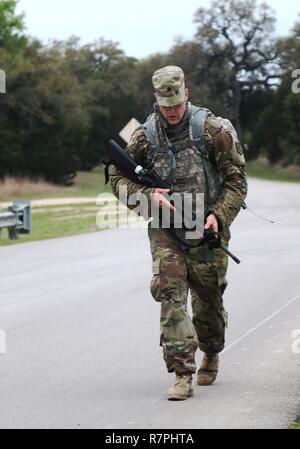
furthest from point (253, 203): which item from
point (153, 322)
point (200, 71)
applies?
point (200, 71)

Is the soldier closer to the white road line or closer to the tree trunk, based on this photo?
the white road line

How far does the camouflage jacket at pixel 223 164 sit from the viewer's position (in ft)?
24.0

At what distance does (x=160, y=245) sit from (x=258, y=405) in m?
1.15

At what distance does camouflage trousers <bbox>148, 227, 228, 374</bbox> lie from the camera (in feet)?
23.6

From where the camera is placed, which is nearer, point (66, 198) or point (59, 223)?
point (59, 223)

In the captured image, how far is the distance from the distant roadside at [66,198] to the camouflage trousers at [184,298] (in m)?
14.3

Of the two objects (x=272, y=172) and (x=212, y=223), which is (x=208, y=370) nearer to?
(x=212, y=223)

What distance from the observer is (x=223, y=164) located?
7348 mm

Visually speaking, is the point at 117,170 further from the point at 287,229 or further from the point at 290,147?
the point at 290,147

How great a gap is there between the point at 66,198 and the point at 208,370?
3971cm

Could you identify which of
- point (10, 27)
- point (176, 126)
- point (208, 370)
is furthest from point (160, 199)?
point (10, 27)

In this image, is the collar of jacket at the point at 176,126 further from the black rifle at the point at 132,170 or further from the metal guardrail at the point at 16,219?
the metal guardrail at the point at 16,219

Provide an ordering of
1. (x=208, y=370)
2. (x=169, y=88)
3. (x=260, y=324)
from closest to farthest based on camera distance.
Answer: (x=169, y=88) < (x=208, y=370) < (x=260, y=324)
